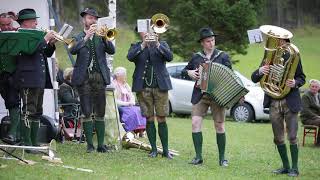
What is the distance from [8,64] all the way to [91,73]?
1.26 m

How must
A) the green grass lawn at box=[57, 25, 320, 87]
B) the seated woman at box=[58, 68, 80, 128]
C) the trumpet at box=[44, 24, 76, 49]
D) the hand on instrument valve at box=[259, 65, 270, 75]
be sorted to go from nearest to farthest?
the hand on instrument valve at box=[259, 65, 270, 75] → the trumpet at box=[44, 24, 76, 49] → the seated woman at box=[58, 68, 80, 128] → the green grass lawn at box=[57, 25, 320, 87]

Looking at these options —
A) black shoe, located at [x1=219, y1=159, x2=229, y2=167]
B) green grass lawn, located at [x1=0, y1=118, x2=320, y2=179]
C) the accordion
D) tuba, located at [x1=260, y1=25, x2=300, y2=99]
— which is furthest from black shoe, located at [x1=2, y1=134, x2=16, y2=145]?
tuba, located at [x1=260, y1=25, x2=300, y2=99]

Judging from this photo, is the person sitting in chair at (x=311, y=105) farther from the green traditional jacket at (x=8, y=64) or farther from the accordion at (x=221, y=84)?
the green traditional jacket at (x=8, y=64)

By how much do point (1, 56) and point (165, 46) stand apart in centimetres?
246

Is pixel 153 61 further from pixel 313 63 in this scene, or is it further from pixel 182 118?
pixel 313 63

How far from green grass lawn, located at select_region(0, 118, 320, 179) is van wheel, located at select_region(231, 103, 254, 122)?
5.25 meters

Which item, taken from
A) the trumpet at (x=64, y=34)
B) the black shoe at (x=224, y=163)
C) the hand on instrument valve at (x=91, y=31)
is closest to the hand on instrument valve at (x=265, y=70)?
the black shoe at (x=224, y=163)

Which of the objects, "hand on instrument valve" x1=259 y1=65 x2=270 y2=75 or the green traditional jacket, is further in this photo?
the green traditional jacket

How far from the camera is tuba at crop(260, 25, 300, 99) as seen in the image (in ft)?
30.2

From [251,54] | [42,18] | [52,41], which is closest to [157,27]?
[52,41]

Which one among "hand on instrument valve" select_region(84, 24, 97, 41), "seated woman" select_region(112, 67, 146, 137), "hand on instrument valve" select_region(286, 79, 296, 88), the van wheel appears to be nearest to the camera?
"hand on instrument valve" select_region(286, 79, 296, 88)

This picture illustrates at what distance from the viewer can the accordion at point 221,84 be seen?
9.74 meters

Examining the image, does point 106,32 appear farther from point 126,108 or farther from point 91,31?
point 126,108

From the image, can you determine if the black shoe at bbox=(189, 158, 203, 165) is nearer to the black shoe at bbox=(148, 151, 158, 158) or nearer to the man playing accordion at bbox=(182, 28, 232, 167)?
the man playing accordion at bbox=(182, 28, 232, 167)
